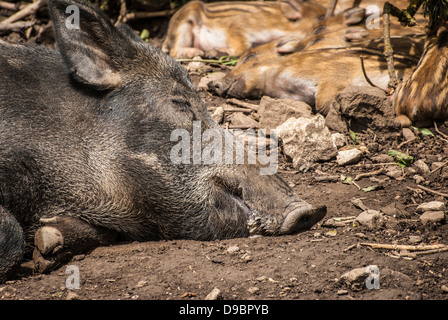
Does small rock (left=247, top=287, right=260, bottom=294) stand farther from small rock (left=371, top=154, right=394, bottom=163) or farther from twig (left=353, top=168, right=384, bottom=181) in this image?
small rock (left=371, top=154, right=394, bottom=163)

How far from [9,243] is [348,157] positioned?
2393mm

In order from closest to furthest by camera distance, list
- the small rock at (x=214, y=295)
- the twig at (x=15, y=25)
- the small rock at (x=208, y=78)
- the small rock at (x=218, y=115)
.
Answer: the small rock at (x=214, y=295), the small rock at (x=218, y=115), the small rock at (x=208, y=78), the twig at (x=15, y=25)

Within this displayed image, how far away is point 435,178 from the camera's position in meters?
3.66

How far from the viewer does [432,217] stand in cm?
307

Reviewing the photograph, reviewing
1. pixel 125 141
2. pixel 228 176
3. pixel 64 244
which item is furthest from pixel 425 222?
pixel 64 244

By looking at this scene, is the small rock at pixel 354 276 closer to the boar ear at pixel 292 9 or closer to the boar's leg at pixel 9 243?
the boar's leg at pixel 9 243

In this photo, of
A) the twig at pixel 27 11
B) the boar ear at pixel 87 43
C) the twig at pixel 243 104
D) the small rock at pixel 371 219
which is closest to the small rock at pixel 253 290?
the small rock at pixel 371 219

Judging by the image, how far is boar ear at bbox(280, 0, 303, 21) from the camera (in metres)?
6.55

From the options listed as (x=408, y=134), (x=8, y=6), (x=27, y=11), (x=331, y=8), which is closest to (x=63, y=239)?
(x=408, y=134)

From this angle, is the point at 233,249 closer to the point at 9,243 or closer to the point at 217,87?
the point at 9,243

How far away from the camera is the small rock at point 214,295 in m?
2.42

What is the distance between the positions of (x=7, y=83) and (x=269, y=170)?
1.60 m

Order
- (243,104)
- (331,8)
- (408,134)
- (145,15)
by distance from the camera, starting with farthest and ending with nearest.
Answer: (145,15) < (331,8) < (243,104) < (408,134)

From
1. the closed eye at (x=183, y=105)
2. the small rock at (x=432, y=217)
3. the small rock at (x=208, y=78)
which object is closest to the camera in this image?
the small rock at (x=432, y=217)
